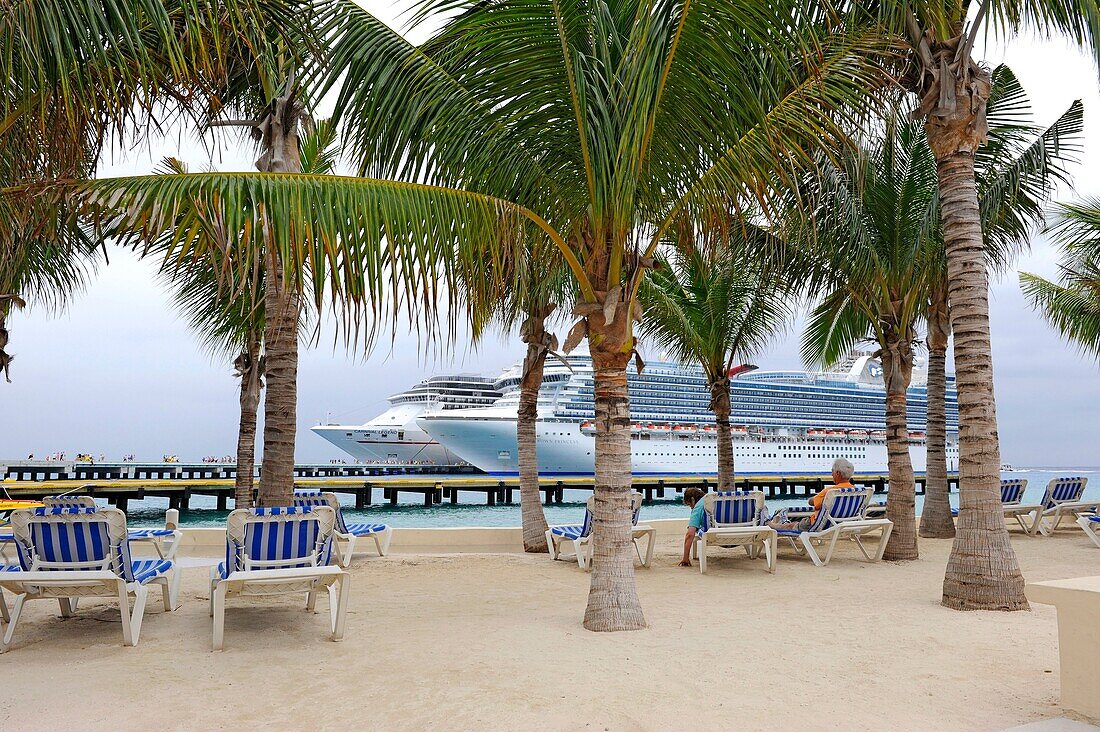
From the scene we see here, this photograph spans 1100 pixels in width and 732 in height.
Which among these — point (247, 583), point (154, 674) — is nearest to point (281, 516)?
point (247, 583)

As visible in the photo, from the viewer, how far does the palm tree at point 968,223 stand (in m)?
5.18

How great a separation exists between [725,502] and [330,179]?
16.8ft

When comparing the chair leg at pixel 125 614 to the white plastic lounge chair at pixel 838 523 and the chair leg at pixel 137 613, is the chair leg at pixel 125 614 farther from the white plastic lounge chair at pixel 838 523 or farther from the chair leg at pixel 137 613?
the white plastic lounge chair at pixel 838 523

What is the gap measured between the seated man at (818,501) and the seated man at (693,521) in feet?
2.57

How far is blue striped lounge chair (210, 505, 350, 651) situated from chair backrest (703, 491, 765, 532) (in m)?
3.96

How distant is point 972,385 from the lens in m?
5.39

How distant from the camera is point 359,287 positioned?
3.95 m

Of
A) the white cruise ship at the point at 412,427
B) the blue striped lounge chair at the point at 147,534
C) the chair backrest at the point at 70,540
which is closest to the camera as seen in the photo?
the chair backrest at the point at 70,540

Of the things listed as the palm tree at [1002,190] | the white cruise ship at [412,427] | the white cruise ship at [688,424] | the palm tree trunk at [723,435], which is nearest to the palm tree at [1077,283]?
the palm tree at [1002,190]

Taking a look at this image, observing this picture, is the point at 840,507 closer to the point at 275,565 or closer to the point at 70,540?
the point at 275,565

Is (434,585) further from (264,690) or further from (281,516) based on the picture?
(264,690)

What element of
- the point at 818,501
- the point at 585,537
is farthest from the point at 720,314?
the point at 585,537

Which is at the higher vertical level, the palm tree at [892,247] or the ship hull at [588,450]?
the palm tree at [892,247]

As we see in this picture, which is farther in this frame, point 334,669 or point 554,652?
point 554,652
